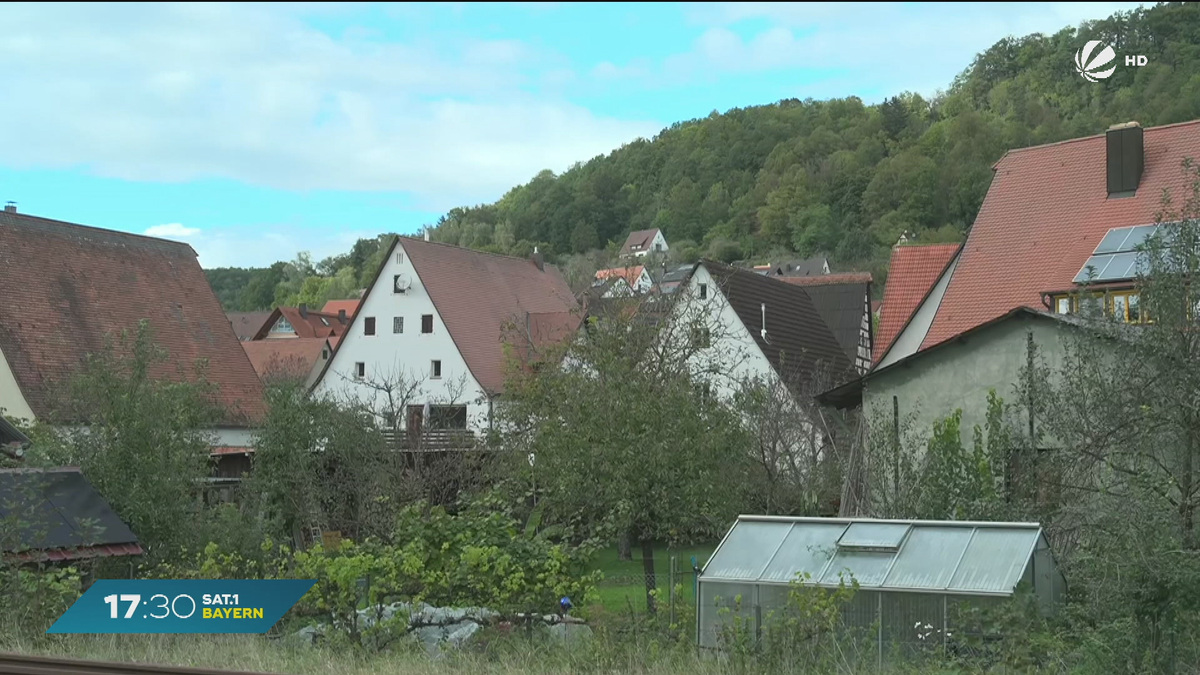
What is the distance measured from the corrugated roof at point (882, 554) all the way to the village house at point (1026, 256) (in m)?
7.00

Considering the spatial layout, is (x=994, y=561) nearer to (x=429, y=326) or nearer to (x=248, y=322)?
(x=429, y=326)

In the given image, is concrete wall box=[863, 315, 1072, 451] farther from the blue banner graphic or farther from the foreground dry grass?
the blue banner graphic

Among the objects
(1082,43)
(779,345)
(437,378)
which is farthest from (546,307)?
(1082,43)

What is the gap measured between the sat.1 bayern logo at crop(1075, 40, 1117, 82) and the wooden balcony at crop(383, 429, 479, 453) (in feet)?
87.1

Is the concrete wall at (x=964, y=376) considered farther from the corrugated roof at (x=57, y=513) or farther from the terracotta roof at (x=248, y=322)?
the terracotta roof at (x=248, y=322)

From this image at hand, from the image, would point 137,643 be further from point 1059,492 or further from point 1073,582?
point 1059,492

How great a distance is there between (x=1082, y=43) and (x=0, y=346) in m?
38.8

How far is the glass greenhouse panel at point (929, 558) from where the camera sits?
1217 centimetres

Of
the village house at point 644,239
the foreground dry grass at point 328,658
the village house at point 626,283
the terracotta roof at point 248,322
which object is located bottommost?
the foreground dry grass at point 328,658

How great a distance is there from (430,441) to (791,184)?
248ft

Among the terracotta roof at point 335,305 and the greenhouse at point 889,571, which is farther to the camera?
the terracotta roof at point 335,305

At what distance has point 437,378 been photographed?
46781 mm

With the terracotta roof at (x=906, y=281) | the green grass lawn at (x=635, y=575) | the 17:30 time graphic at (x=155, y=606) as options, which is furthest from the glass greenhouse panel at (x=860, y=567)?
the terracotta roof at (x=906, y=281)

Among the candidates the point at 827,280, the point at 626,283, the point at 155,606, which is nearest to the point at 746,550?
the point at 155,606
